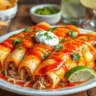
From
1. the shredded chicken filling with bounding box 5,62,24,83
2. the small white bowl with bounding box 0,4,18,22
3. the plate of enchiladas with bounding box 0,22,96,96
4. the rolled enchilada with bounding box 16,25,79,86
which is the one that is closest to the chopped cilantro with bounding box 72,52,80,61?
the plate of enchiladas with bounding box 0,22,96,96

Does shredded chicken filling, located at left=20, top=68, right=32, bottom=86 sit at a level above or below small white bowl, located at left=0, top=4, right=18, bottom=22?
above

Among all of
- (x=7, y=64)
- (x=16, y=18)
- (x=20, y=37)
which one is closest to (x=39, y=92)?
(x=7, y=64)

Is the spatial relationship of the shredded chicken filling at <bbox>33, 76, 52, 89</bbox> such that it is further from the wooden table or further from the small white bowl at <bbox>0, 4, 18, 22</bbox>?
the small white bowl at <bbox>0, 4, 18, 22</bbox>

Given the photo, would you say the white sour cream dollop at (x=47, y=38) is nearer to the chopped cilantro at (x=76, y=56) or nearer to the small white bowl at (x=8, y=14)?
the chopped cilantro at (x=76, y=56)

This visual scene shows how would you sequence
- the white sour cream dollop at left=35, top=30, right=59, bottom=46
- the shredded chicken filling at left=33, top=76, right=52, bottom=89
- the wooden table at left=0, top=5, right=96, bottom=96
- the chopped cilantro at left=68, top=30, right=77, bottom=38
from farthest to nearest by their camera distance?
the wooden table at left=0, top=5, right=96, bottom=96 → the chopped cilantro at left=68, top=30, right=77, bottom=38 → the white sour cream dollop at left=35, top=30, right=59, bottom=46 → the shredded chicken filling at left=33, top=76, right=52, bottom=89

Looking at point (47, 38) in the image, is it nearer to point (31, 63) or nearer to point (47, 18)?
point (31, 63)

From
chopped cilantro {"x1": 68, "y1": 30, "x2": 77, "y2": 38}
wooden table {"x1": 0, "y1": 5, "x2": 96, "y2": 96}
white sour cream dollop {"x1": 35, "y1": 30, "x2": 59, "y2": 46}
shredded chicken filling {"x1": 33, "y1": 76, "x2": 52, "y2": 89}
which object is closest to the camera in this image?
shredded chicken filling {"x1": 33, "y1": 76, "x2": 52, "y2": 89}

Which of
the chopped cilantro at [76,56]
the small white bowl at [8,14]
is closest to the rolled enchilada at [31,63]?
the chopped cilantro at [76,56]

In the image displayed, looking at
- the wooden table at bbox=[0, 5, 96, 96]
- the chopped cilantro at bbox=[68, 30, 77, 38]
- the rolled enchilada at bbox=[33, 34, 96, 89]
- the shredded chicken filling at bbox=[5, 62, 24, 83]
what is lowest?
the wooden table at bbox=[0, 5, 96, 96]
